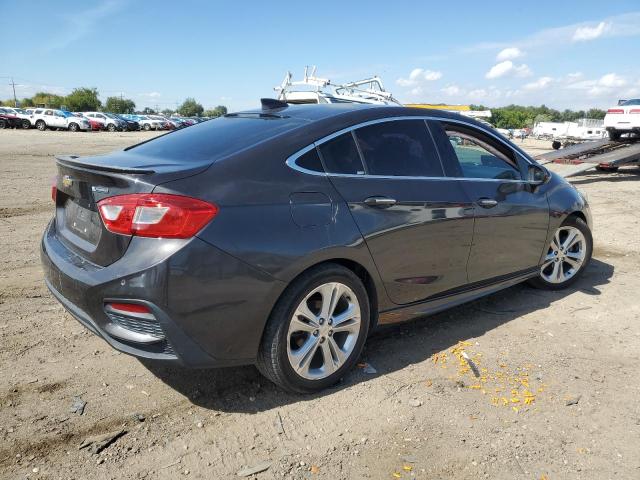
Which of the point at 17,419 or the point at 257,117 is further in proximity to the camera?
the point at 257,117

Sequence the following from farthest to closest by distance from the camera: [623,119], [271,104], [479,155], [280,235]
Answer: [623,119], [479,155], [271,104], [280,235]

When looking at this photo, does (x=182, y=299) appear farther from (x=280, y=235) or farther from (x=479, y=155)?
(x=479, y=155)

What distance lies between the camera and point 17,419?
107 inches

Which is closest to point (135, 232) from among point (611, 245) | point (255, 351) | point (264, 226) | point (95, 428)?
point (264, 226)

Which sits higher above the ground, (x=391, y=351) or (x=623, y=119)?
(x=623, y=119)

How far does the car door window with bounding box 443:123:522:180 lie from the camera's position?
3.83 m

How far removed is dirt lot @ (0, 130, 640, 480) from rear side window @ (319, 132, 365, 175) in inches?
51.9

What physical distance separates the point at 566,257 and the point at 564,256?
0.14 feet

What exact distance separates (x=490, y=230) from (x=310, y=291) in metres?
1.73

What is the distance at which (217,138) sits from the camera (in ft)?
10.4

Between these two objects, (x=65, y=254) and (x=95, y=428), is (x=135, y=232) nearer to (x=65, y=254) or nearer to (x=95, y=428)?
(x=65, y=254)

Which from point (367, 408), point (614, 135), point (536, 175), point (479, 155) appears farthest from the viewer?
point (614, 135)

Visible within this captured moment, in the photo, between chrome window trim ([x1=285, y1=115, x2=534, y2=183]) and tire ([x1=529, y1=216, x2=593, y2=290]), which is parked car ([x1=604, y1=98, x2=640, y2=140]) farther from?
chrome window trim ([x1=285, y1=115, x2=534, y2=183])

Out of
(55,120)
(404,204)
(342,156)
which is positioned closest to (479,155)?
(404,204)
